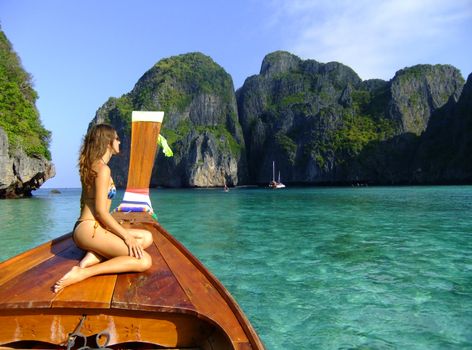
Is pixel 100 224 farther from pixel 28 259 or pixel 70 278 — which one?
pixel 28 259

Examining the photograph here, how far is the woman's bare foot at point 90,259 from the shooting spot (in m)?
3.30

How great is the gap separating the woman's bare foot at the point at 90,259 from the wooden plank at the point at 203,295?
704 millimetres

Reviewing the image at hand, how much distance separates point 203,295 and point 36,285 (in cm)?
137

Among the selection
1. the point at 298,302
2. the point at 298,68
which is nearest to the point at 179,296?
the point at 298,302

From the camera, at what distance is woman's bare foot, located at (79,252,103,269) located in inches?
130

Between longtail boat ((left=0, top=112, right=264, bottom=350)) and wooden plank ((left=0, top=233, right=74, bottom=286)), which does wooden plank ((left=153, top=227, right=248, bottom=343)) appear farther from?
wooden plank ((left=0, top=233, right=74, bottom=286))

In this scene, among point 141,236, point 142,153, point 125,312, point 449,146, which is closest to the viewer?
point 125,312

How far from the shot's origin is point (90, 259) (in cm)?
338

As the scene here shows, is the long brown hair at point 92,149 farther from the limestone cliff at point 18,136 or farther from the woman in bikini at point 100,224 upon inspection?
the limestone cliff at point 18,136

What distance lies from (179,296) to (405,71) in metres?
155

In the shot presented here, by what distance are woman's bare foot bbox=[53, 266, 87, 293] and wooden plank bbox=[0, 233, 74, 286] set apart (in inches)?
25.7

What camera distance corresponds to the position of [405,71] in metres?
139

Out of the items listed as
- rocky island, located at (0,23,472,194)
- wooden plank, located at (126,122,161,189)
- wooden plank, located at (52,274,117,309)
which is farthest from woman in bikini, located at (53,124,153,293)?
rocky island, located at (0,23,472,194)

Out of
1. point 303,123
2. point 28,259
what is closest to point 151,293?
point 28,259
